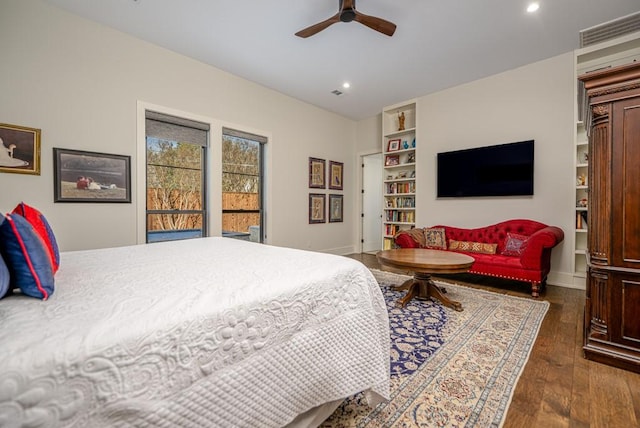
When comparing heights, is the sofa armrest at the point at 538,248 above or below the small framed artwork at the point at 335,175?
below

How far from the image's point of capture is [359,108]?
18.9 feet

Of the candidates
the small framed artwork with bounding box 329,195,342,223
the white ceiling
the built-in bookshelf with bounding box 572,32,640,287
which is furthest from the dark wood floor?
the small framed artwork with bounding box 329,195,342,223

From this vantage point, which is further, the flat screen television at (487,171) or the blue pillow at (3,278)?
the flat screen television at (487,171)

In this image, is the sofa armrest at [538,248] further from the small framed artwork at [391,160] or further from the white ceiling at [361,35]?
the small framed artwork at [391,160]

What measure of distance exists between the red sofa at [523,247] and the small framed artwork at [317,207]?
6.15 ft

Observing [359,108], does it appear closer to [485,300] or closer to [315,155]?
[315,155]

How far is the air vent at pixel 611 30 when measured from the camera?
2988 millimetres

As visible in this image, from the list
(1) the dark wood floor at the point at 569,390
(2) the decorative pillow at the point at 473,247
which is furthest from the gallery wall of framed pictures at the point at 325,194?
(1) the dark wood floor at the point at 569,390

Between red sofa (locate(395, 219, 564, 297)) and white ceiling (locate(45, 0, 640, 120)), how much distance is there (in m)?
2.29

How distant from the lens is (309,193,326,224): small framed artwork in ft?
18.3

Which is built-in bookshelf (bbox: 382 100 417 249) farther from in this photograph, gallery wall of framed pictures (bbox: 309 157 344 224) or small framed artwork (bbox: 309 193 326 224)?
small framed artwork (bbox: 309 193 326 224)

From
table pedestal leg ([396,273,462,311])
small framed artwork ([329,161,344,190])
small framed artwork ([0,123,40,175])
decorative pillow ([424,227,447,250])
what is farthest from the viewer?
small framed artwork ([329,161,344,190])

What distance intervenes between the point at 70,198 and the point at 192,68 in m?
2.22

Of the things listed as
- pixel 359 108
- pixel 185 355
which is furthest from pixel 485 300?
pixel 359 108
